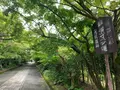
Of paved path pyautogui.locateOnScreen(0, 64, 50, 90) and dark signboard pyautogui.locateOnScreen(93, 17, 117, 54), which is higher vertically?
dark signboard pyautogui.locateOnScreen(93, 17, 117, 54)

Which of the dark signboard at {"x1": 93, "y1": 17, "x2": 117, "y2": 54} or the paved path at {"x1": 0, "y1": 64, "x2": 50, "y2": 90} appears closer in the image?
the dark signboard at {"x1": 93, "y1": 17, "x2": 117, "y2": 54}

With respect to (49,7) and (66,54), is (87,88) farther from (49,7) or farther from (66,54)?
(49,7)

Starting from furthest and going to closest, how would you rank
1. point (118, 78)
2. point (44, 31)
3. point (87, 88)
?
point (87, 88) < point (44, 31) < point (118, 78)

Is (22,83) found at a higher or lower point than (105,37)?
lower

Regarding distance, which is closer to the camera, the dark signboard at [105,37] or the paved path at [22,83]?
the dark signboard at [105,37]

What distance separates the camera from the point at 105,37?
440cm

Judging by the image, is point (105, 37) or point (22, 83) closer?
point (105, 37)

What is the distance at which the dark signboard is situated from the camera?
4305mm

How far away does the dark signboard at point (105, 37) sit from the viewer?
14.1ft

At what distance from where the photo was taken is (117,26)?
224 inches

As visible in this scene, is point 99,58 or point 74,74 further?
point 74,74

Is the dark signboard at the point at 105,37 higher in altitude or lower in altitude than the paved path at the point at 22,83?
higher

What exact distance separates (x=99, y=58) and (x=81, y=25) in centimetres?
183

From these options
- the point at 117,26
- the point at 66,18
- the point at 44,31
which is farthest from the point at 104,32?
the point at 44,31
